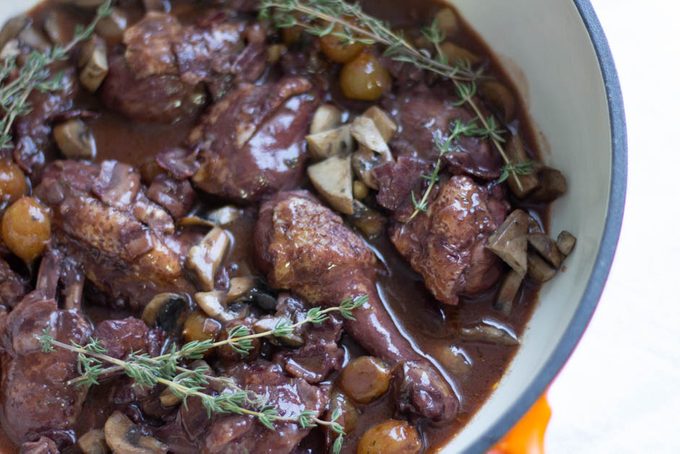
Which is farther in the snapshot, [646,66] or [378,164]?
[646,66]

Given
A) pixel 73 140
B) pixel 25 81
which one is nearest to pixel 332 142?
pixel 73 140

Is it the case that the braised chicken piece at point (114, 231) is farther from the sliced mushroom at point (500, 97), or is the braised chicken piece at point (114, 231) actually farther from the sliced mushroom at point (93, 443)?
the sliced mushroom at point (500, 97)

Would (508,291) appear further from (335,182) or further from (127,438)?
(127,438)

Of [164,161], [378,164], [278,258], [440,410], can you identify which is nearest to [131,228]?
[164,161]

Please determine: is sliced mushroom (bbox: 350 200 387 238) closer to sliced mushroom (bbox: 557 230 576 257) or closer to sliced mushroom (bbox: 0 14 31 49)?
sliced mushroom (bbox: 557 230 576 257)

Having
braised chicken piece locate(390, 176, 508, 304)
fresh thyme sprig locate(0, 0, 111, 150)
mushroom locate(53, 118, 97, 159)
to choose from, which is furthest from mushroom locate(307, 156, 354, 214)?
fresh thyme sprig locate(0, 0, 111, 150)

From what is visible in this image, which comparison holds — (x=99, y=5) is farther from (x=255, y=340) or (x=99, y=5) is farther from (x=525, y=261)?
(x=525, y=261)
